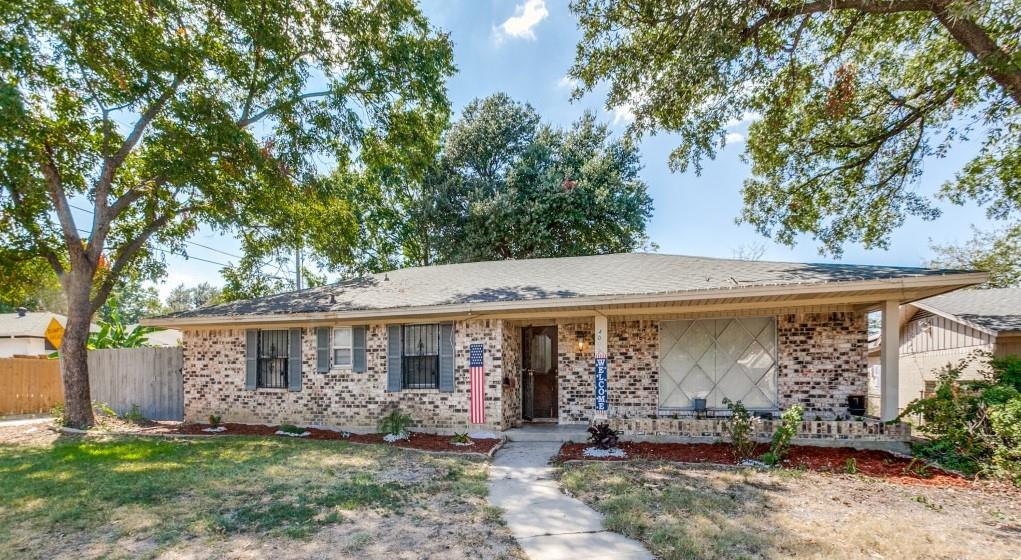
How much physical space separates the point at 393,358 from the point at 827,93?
426 inches

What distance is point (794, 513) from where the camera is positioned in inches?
190

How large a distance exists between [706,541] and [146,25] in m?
11.8

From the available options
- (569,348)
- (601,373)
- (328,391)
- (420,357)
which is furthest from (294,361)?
(601,373)

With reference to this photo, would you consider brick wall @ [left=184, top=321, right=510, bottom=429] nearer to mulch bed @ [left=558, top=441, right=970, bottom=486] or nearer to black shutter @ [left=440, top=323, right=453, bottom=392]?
black shutter @ [left=440, top=323, right=453, bottom=392]

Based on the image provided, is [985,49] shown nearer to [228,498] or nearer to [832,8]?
[832,8]

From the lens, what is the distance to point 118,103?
9766 mm

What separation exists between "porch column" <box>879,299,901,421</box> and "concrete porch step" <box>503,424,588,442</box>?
463cm

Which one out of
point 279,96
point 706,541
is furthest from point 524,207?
point 706,541

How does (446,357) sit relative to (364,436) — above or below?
above

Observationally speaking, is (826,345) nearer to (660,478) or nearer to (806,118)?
(660,478)

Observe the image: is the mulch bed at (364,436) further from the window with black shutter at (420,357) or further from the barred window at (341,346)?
the barred window at (341,346)

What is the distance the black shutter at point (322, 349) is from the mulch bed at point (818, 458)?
5218 mm

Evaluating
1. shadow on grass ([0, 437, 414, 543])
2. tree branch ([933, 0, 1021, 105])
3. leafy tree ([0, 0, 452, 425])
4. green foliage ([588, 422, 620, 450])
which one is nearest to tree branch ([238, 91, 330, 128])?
leafy tree ([0, 0, 452, 425])

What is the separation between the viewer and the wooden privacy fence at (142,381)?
41.1 feet
